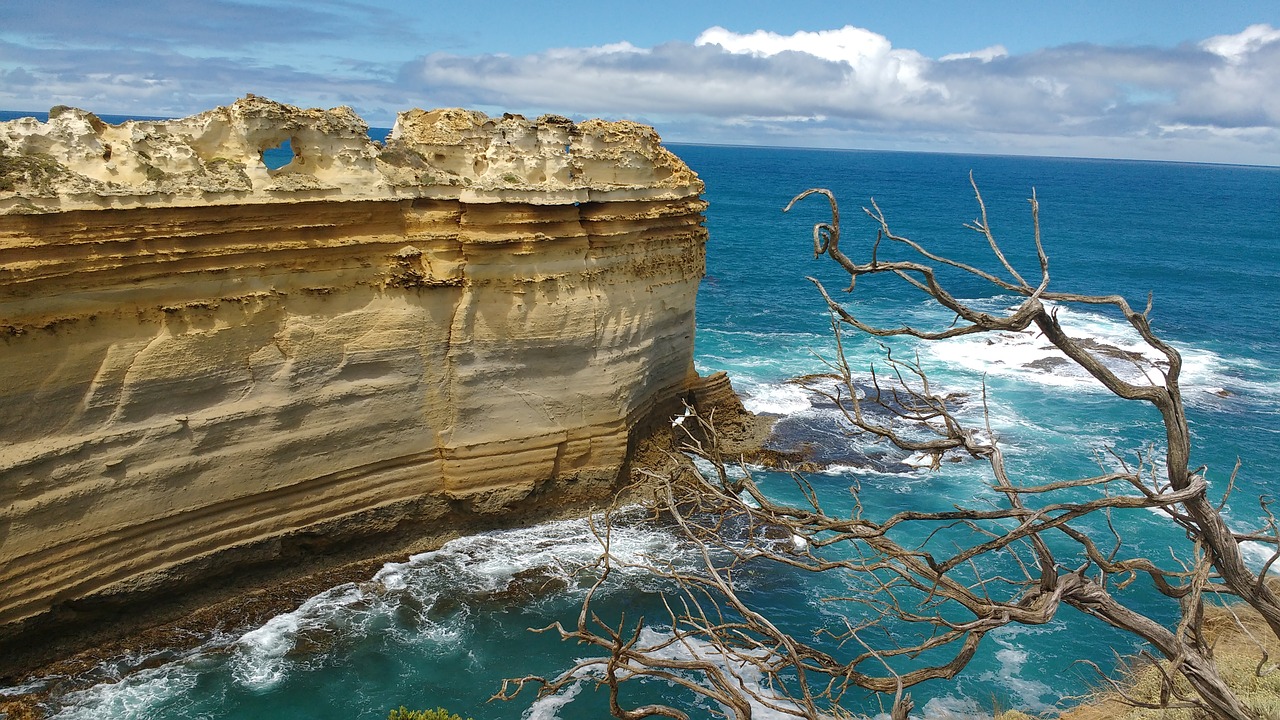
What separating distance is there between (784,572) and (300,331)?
356 inches

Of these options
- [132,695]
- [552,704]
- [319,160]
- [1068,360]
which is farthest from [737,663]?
[1068,360]

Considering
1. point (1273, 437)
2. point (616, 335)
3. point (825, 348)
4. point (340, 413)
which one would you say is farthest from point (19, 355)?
point (1273, 437)

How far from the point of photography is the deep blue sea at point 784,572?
11.9m

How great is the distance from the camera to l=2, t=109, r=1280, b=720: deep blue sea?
468 inches

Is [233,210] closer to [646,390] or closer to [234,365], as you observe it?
[234,365]

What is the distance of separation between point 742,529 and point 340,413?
7.25m

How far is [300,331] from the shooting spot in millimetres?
13016

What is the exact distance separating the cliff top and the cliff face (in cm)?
4

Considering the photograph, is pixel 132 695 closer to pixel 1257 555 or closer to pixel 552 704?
pixel 552 704

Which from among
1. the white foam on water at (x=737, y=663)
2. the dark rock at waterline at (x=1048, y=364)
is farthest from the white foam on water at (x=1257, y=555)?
the dark rock at waterline at (x=1048, y=364)

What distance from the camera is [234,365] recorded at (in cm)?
1258

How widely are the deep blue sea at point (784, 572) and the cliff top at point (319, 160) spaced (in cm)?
613

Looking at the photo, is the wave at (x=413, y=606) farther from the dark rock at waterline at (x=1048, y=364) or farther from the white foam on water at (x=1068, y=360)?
the dark rock at waterline at (x=1048, y=364)

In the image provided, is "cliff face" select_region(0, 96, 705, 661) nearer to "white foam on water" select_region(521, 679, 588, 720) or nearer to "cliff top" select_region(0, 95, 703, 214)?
"cliff top" select_region(0, 95, 703, 214)
